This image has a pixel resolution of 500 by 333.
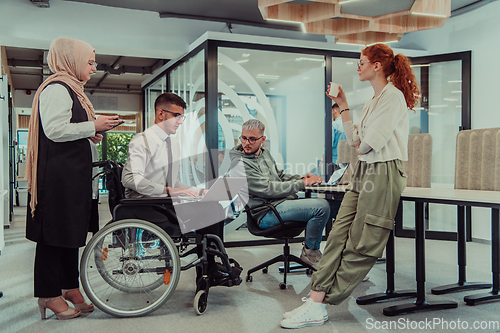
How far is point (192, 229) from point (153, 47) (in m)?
3.58

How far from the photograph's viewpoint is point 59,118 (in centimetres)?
219

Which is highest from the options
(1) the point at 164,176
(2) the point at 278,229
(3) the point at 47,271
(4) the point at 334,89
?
(4) the point at 334,89

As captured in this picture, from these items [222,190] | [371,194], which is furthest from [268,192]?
[371,194]

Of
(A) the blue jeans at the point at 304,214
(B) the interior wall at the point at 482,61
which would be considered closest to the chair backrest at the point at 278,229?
(A) the blue jeans at the point at 304,214

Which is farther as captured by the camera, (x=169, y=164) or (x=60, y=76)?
(x=169, y=164)

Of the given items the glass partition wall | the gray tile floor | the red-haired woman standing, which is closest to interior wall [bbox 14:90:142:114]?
the glass partition wall

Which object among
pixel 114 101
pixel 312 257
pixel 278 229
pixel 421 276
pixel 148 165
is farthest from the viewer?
pixel 114 101

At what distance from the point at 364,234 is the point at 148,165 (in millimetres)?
1425

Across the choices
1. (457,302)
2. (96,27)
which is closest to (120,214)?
(457,302)

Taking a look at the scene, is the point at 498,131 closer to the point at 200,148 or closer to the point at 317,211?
the point at 317,211

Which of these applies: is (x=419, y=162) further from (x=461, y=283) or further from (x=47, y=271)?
(x=47, y=271)

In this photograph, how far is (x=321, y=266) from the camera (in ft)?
7.42

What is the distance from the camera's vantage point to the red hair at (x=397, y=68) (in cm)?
228

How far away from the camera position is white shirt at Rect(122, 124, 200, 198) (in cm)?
254
